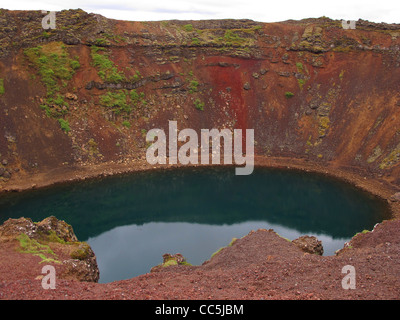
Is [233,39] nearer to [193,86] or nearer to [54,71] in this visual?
[193,86]

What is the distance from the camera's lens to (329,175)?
154 feet

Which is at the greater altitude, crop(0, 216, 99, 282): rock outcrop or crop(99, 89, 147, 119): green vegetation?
crop(99, 89, 147, 119): green vegetation

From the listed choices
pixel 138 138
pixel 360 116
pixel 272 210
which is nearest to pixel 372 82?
pixel 360 116

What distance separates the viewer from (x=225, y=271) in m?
21.5

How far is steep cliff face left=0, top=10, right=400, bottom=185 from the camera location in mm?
48531

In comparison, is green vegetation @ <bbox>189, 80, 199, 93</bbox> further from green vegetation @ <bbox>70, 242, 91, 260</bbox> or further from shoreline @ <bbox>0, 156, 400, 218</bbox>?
green vegetation @ <bbox>70, 242, 91, 260</bbox>

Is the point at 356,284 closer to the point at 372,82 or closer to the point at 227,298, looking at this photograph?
the point at 227,298

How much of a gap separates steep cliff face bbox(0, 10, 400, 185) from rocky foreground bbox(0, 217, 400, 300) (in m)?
21.6

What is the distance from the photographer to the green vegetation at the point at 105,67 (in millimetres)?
55341

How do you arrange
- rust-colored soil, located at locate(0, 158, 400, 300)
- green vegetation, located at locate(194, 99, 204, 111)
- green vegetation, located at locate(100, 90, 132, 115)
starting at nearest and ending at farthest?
1. rust-colored soil, located at locate(0, 158, 400, 300)
2. green vegetation, located at locate(100, 90, 132, 115)
3. green vegetation, located at locate(194, 99, 204, 111)

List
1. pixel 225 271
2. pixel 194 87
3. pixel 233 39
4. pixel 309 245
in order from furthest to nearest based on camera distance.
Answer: pixel 233 39 < pixel 194 87 < pixel 309 245 < pixel 225 271

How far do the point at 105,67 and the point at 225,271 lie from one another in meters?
42.7

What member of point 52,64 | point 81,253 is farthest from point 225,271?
point 52,64

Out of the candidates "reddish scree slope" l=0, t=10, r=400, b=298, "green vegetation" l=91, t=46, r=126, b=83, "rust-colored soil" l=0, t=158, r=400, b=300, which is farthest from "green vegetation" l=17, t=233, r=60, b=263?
"green vegetation" l=91, t=46, r=126, b=83
